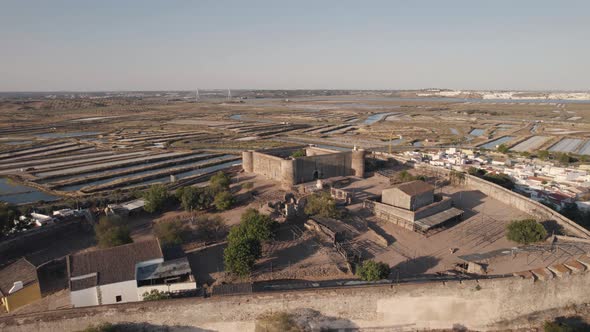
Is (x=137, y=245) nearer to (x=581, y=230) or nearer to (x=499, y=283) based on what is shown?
(x=499, y=283)

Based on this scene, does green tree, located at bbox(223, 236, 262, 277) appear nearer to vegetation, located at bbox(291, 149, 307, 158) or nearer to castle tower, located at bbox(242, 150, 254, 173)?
castle tower, located at bbox(242, 150, 254, 173)

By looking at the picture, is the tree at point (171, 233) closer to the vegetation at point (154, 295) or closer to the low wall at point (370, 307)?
the vegetation at point (154, 295)

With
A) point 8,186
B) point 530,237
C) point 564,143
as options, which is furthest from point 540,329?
point 564,143

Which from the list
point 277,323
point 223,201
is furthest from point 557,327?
point 223,201

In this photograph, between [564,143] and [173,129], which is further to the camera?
[173,129]

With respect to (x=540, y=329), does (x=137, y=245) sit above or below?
above

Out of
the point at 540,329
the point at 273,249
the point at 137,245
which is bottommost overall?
Result: the point at 540,329

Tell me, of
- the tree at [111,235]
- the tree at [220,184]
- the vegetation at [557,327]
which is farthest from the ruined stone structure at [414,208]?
the tree at [111,235]
